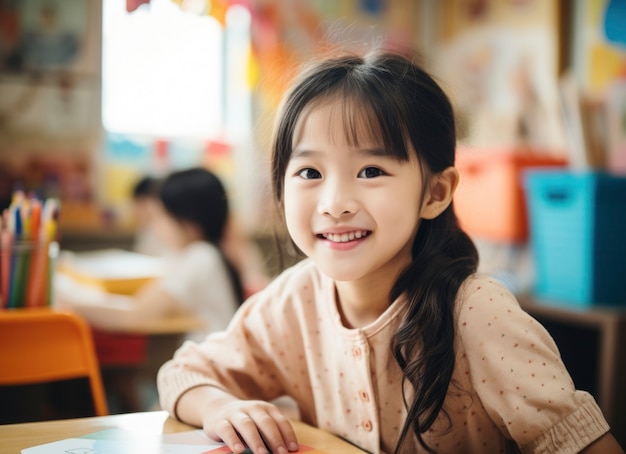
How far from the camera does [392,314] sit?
928 mm

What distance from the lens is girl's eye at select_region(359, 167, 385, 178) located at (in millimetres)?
847

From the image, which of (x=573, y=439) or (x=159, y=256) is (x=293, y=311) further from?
(x=159, y=256)

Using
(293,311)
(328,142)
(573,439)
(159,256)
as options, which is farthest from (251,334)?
(159,256)

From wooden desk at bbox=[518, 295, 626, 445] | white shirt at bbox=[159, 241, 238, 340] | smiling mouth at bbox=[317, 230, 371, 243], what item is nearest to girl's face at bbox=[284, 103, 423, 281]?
smiling mouth at bbox=[317, 230, 371, 243]

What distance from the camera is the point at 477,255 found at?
38.3 inches

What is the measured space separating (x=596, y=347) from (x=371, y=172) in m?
1.66

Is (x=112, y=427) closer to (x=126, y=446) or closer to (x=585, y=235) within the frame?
(x=126, y=446)

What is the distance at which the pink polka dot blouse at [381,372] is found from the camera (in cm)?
79

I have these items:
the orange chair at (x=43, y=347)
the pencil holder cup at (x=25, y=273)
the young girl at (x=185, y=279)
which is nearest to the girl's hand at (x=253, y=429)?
the orange chair at (x=43, y=347)

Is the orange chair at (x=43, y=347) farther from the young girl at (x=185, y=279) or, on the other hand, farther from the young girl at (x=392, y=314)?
the young girl at (x=185, y=279)

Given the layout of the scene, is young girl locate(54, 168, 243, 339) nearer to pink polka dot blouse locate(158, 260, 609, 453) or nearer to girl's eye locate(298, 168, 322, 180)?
pink polka dot blouse locate(158, 260, 609, 453)

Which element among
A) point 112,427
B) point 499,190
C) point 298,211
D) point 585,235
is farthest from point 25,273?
point 499,190

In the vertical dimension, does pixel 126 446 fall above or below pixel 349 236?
below

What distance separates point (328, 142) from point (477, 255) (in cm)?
28
